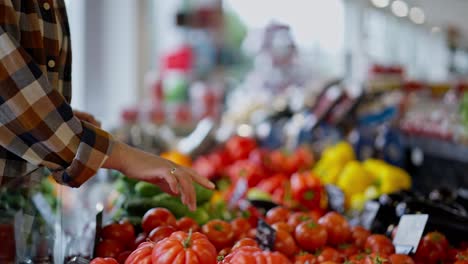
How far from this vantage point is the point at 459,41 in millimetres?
6020

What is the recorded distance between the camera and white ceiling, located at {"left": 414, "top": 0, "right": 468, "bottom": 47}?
5672 mm

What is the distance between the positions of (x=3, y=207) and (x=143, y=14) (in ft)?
21.5

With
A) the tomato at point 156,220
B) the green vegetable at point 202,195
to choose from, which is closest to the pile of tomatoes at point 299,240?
the tomato at point 156,220

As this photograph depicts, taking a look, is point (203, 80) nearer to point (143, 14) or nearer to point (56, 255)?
point (143, 14)

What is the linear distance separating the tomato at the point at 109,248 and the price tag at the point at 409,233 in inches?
31.8

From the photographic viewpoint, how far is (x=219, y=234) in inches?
70.6

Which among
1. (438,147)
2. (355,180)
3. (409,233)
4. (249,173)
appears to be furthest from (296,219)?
(438,147)

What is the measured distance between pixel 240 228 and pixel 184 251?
627 millimetres

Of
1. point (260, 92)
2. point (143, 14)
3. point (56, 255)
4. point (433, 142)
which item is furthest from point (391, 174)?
point (143, 14)

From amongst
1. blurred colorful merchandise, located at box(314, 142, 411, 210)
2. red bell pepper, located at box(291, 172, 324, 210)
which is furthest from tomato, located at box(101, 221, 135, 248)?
blurred colorful merchandise, located at box(314, 142, 411, 210)

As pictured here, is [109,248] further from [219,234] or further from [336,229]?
[336,229]

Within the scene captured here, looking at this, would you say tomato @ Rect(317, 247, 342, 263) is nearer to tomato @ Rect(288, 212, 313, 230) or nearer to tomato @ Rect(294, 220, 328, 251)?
tomato @ Rect(294, 220, 328, 251)

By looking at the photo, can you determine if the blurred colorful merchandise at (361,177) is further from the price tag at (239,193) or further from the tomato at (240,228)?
the tomato at (240,228)

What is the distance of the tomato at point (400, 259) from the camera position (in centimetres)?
166
